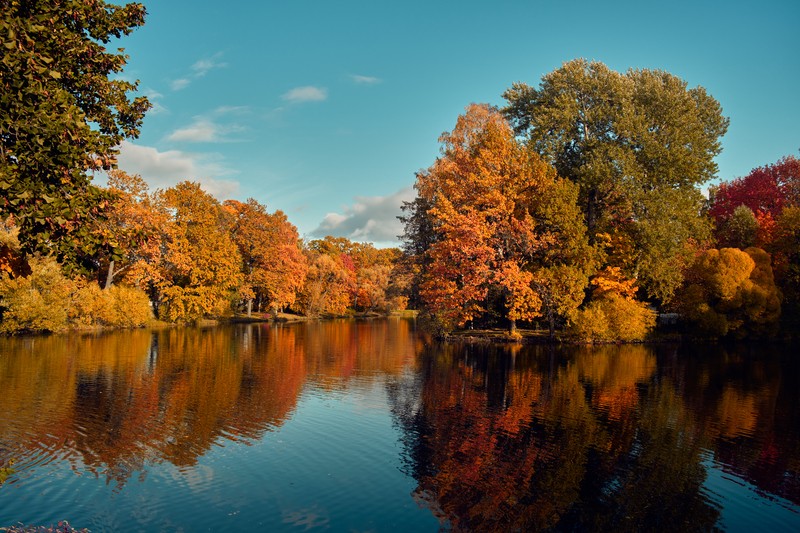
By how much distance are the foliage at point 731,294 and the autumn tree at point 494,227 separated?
1349 cm

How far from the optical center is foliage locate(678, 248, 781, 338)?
46.8 m

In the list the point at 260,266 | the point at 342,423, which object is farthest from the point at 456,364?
the point at 260,266

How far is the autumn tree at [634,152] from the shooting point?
44062 mm

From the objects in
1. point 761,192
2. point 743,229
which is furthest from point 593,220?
point 761,192

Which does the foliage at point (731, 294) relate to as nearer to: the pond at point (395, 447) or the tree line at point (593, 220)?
the tree line at point (593, 220)

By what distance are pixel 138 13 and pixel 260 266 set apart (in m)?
64.1

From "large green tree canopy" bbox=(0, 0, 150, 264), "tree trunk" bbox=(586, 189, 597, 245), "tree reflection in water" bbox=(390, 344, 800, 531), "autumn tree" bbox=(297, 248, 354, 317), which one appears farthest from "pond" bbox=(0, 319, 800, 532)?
"autumn tree" bbox=(297, 248, 354, 317)

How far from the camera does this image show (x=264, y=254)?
75.1 meters

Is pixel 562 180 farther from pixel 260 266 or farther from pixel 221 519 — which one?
pixel 260 266

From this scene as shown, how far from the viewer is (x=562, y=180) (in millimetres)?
45156

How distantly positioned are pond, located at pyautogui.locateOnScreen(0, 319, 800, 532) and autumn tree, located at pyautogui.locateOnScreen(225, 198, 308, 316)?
4318 cm

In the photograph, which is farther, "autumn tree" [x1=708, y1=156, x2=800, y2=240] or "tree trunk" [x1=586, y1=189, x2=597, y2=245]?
"autumn tree" [x1=708, y1=156, x2=800, y2=240]

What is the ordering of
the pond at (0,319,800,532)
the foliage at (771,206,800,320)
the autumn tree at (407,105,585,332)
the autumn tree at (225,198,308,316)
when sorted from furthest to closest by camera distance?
1. the autumn tree at (225,198,308,316)
2. the foliage at (771,206,800,320)
3. the autumn tree at (407,105,585,332)
4. the pond at (0,319,800,532)

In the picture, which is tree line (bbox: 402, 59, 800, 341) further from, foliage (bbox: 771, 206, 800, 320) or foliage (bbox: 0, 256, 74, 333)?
foliage (bbox: 0, 256, 74, 333)
